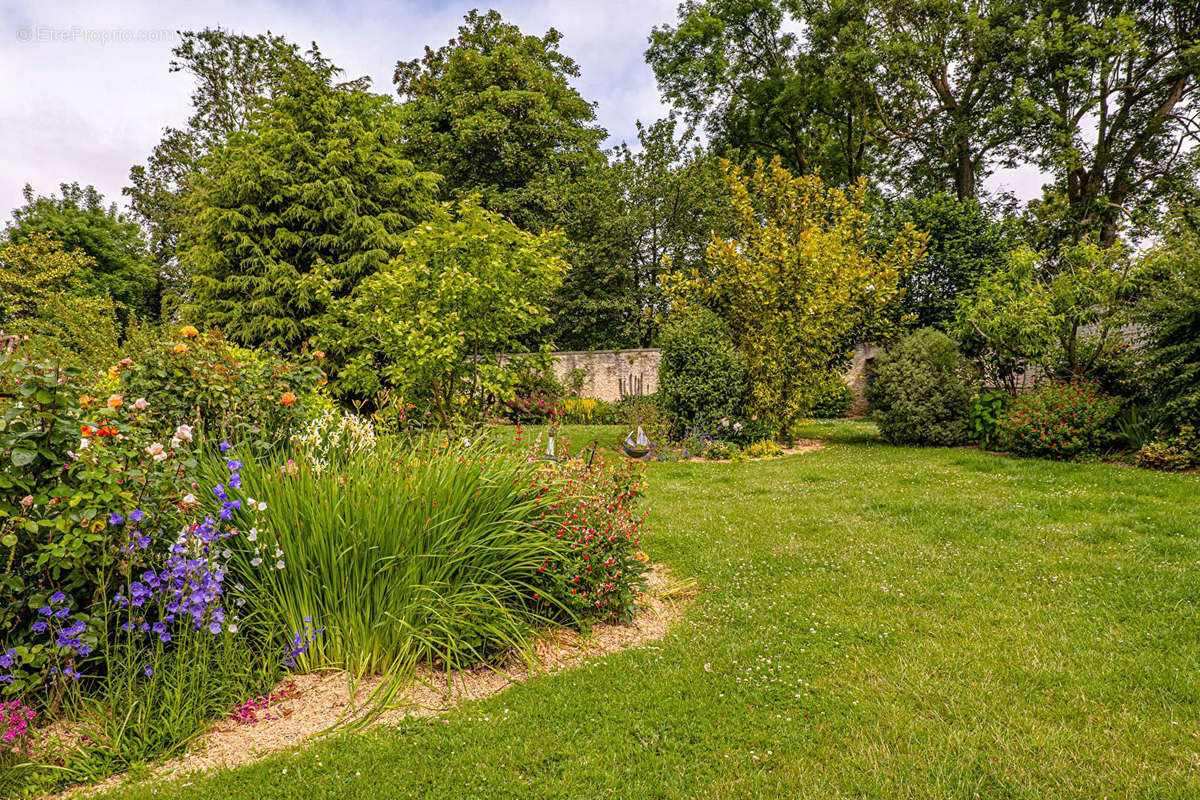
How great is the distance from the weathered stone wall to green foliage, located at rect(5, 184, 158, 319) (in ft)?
65.3

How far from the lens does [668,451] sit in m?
9.76

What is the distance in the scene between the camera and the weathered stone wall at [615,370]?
17016 millimetres

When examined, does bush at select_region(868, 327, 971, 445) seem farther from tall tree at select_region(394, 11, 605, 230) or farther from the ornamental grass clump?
tall tree at select_region(394, 11, 605, 230)

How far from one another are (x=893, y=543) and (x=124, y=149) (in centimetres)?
3414

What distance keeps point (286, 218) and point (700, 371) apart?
8375mm

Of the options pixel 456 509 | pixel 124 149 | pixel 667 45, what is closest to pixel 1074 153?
pixel 667 45

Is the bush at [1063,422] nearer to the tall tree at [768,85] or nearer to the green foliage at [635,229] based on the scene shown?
the green foliage at [635,229]

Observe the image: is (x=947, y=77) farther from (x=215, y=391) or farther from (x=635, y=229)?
(x=215, y=391)

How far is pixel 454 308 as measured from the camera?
5.95m

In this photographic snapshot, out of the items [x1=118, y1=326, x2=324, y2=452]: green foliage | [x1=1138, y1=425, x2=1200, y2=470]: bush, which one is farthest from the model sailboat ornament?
[x1=1138, y1=425, x2=1200, y2=470]: bush

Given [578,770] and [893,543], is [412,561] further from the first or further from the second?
[893,543]

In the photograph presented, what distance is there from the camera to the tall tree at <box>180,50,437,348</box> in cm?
1053

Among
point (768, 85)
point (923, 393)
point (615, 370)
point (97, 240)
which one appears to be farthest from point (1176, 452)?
point (97, 240)

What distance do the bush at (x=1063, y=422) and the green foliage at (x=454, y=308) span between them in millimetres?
7254
